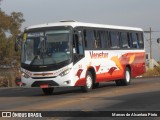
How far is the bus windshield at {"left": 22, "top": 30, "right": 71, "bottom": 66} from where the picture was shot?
2119 cm

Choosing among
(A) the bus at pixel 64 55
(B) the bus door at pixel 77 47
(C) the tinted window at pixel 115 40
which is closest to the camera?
(A) the bus at pixel 64 55

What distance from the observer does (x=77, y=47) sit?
21672 millimetres

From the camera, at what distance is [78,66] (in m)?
21.7

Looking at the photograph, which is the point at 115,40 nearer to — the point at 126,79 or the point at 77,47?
the point at 126,79

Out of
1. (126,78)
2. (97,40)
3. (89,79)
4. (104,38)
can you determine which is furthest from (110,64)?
(89,79)

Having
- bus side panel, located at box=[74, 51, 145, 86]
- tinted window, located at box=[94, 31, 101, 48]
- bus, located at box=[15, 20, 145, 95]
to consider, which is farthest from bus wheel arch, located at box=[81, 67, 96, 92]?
tinted window, located at box=[94, 31, 101, 48]

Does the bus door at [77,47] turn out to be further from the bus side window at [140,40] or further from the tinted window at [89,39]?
the bus side window at [140,40]

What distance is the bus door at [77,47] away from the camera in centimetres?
2147

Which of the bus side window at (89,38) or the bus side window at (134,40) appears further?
the bus side window at (134,40)

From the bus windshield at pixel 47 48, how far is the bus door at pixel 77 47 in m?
0.40

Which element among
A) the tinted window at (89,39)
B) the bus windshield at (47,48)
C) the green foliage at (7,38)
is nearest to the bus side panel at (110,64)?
the tinted window at (89,39)

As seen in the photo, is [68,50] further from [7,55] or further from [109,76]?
[7,55]

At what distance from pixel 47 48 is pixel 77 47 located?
50.5 inches

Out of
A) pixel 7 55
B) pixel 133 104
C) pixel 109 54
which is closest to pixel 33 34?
pixel 109 54
